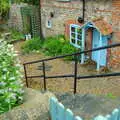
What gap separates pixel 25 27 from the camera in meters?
17.4

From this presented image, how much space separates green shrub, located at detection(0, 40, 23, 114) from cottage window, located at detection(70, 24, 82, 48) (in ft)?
31.6

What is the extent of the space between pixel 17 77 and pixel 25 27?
47.3 feet

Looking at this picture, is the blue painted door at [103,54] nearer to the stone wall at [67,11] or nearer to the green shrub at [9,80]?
the stone wall at [67,11]

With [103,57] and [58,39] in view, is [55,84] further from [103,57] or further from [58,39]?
[58,39]

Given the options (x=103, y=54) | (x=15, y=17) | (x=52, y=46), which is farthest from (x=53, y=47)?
(x=15, y=17)

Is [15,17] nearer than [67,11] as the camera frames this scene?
No

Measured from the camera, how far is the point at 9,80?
10.2ft

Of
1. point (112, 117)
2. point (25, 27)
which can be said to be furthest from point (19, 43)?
point (112, 117)

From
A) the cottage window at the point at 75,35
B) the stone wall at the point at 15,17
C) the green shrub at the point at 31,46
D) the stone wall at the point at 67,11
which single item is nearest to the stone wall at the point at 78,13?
the stone wall at the point at 67,11

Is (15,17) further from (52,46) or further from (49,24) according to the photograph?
(52,46)

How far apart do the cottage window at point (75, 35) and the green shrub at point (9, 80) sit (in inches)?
379

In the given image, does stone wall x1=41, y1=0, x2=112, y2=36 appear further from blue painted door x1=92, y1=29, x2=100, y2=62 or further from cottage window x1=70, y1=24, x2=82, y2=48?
blue painted door x1=92, y1=29, x2=100, y2=62

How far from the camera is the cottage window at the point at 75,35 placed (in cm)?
1307

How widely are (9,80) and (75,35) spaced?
10472mm
